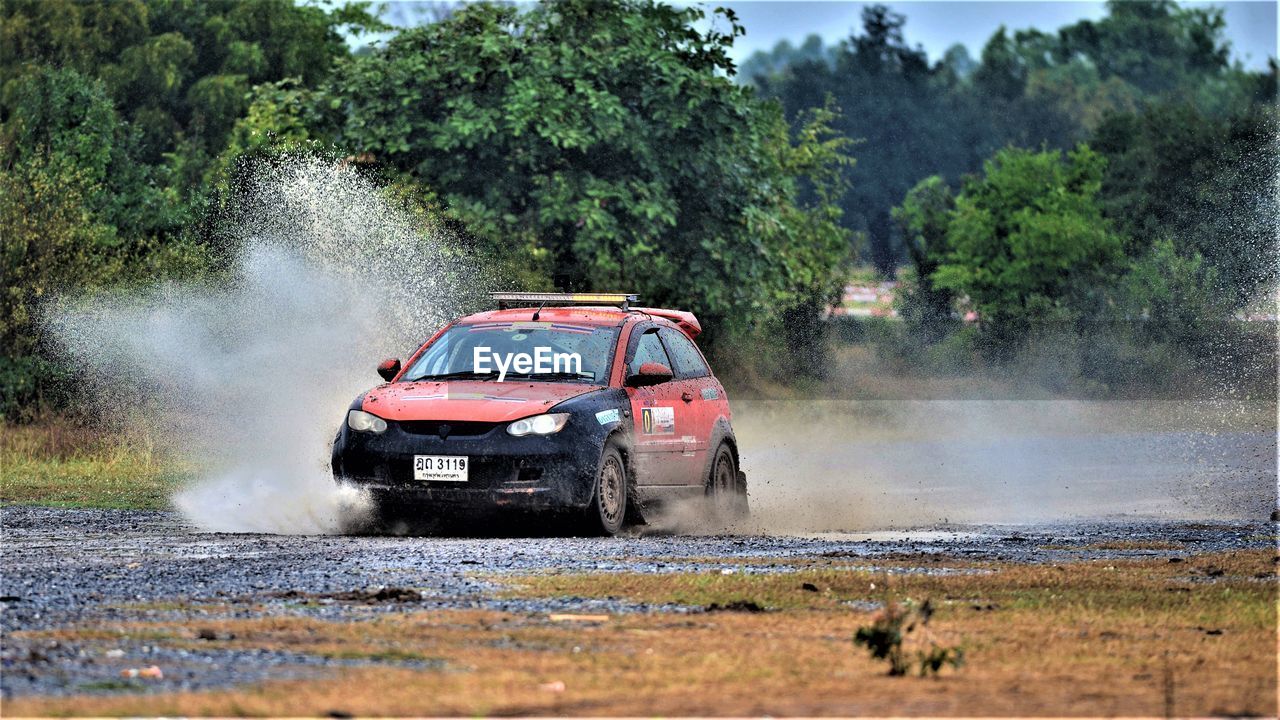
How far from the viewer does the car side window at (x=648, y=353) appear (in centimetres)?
1474

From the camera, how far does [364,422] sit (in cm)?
1362

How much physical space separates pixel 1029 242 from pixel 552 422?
42997 mm

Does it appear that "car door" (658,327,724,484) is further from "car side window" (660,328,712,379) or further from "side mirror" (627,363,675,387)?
"side mirror" (627,363,675,387)

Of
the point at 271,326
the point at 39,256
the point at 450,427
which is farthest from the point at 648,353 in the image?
the point at 39,256

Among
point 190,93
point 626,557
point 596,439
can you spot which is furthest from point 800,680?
point 190,93

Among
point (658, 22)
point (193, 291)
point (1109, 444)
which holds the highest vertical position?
point (658, 22)

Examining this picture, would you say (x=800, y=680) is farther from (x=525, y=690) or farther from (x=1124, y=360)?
(x=1124, y=360)

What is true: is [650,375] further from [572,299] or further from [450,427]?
[450,427]

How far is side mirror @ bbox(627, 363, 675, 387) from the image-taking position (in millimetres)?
14328

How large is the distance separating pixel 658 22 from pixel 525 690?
26772 millimetres

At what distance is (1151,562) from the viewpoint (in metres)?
11.8

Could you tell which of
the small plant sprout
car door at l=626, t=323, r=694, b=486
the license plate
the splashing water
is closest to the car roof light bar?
car door at l=626, t=323, r=694, b=486
